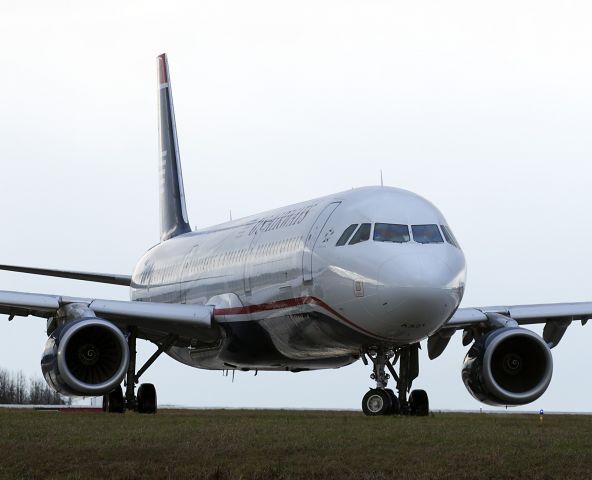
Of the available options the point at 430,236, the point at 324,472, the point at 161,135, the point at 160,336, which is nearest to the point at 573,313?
the point at 430,236

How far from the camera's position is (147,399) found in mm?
27219

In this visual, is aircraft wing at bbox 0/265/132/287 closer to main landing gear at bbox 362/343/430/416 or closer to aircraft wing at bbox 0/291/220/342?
aircraft wing at bbox 0/291/220/342

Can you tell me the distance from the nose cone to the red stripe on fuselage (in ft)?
2.53

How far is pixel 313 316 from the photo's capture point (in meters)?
22.8

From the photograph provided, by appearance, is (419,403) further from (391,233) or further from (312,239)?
(391,233)

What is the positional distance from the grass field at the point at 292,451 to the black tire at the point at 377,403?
105 inches

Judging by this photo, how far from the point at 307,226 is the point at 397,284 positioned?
380cm

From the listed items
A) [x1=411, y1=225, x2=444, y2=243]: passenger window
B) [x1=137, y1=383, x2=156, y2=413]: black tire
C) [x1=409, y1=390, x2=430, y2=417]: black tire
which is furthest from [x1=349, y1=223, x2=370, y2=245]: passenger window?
[x1=137, y1=383, x2=156, y2=413]: black tire

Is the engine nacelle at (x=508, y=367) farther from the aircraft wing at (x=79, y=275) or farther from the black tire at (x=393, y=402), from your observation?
the aircraft wing at (x=79, y=275)

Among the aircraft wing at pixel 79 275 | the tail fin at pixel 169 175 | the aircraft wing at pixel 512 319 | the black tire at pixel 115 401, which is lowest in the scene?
the black tire at pixel 115 401

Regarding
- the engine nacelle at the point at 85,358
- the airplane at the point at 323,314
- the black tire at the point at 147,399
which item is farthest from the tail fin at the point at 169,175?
the engine nacelle at the point at 85,358

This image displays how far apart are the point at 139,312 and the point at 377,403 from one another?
5801 millimetres

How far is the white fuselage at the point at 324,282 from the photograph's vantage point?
20.7 metres

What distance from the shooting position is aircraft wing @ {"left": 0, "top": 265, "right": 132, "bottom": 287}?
30438mm
